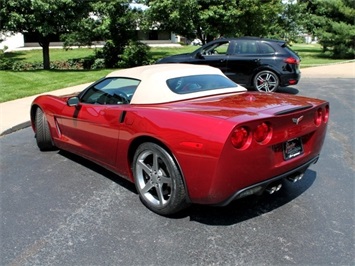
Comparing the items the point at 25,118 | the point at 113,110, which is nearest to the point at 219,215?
the point at 113,110

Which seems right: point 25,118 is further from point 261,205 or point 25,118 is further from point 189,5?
point 189,5

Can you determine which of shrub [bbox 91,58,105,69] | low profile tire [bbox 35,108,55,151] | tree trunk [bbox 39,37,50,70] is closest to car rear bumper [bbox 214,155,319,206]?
low profile tire [bbox 35,108,55,151]

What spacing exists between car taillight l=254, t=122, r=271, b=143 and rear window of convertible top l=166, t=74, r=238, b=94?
1.20 meters

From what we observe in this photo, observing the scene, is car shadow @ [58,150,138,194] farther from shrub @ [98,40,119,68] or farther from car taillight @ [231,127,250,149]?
shrub @ [98,40,119,68]

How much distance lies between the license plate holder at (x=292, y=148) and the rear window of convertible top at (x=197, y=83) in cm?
122

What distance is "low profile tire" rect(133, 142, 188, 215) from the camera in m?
3.28

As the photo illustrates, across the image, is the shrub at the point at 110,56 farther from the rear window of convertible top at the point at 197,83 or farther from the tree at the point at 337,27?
the rear window of convertible top at the point at 197,83

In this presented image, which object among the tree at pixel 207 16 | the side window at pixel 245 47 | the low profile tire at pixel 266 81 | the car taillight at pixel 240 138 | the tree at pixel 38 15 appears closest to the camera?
the car taillight at pixel 240 138

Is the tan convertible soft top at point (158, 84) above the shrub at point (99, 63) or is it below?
above

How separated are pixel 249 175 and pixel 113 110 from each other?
165cm

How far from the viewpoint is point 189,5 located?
676 inches

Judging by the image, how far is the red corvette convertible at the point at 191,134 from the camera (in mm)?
2998

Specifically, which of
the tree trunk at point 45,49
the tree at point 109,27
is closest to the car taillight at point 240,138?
the tree at point 109,27

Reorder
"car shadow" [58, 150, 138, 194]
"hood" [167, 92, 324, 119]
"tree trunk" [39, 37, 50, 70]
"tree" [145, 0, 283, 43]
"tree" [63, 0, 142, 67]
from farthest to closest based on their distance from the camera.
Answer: "tree" [145, 0, 283, 43]
"tree" [63, 0, 142, 67]
"tree trunk" [39, 37, 50, 70]
"car shadow" [58, 150, 138, 194]
"hood" [167, 92, 324, 119]
